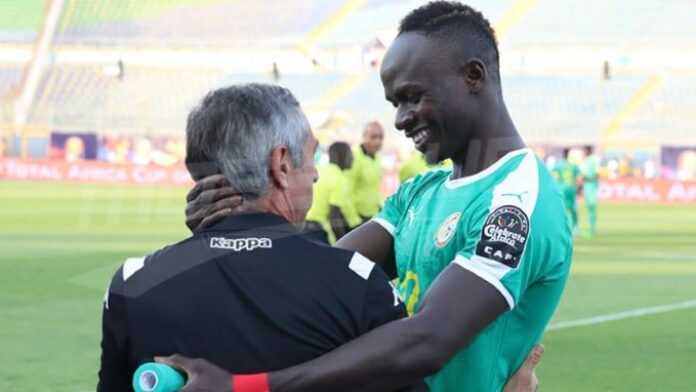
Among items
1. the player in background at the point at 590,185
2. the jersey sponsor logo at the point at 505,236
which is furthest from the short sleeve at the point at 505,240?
the player in background at the point at 590,185

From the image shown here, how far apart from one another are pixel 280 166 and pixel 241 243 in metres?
0.15

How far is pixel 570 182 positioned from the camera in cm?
2017

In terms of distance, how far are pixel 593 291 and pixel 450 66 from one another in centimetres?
959

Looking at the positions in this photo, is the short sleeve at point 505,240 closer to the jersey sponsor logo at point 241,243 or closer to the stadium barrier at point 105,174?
the jersey sponsor logo at point 241,243

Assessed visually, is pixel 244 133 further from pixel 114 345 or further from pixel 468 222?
pixel 468 222

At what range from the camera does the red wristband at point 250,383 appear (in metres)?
1.92

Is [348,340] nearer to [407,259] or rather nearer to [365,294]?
[365,294]

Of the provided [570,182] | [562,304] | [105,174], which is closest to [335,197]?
[562,304]

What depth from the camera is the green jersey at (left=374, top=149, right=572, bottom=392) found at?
2.16m

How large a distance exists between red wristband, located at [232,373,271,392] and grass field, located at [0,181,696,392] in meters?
4.86

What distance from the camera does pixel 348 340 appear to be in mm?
1979

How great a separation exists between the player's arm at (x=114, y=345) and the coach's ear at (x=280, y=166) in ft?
1.05

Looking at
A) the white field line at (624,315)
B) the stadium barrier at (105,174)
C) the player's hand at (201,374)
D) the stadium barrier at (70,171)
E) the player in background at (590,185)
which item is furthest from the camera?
the stadium barrier at (70,171)

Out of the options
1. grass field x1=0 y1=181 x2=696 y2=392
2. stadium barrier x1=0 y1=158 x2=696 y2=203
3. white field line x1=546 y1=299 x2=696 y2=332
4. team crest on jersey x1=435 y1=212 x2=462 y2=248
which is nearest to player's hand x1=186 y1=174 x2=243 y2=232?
team crest on jersey x1=435 y1=212 x2=462 y2=248
